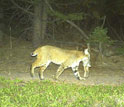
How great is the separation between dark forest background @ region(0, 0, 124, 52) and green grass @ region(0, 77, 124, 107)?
487 cm

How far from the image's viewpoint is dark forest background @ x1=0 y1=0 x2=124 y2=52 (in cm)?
1314

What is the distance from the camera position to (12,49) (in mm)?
14789

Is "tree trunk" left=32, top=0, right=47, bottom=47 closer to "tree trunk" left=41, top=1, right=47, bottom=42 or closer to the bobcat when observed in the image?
"tree trunk" left=41, top=1, right=47, bottom=42

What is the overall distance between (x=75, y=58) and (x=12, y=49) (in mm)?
5872

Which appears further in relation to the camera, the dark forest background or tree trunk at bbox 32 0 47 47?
tree trunk at bbox 32 0 47 47

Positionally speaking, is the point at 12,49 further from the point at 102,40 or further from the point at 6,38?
the point at 102,40

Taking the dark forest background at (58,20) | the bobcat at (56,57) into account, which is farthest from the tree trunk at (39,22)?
the bobcat at (56,57)

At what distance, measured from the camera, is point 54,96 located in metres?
6.96

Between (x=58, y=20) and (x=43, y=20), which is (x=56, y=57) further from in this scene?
(x=43, y=20)

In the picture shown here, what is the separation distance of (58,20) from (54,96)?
7979 millimetres

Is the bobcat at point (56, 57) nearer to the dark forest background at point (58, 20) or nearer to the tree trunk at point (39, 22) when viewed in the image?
the dark forest background at point (58, 20)

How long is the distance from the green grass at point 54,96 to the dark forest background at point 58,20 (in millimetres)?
4871

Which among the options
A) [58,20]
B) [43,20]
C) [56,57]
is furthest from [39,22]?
[56,57]

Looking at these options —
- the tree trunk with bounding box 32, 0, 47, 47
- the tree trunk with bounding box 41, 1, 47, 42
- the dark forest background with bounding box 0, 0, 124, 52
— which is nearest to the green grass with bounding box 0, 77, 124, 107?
the dark forest background with bounding box 0, 0, 124, 52
